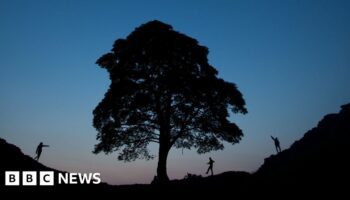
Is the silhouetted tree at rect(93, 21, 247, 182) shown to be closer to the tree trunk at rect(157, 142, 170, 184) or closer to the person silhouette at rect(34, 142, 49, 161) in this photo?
the tree trunk at rect(157, 142, 170, 184)

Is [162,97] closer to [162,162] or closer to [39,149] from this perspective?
[162,162]

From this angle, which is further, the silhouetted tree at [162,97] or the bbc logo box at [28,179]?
the silhouetted tree at [162,97]

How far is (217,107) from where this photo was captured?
21391 millimetres

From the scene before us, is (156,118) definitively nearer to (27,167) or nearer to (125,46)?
(125,46)

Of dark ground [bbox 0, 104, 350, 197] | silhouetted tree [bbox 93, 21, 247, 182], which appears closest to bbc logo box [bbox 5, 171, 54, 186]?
dark ground [bbox 0, 104, 350, 197]

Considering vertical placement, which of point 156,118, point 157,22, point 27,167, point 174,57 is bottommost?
point 27,167

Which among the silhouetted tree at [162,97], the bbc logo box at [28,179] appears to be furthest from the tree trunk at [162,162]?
the bbc logo box at [28,179]

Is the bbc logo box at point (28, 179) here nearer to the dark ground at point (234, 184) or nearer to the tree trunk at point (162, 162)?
the dark ground at point (234, 184)

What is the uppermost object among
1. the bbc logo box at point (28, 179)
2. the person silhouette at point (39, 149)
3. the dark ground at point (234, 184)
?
the person silhouette at point (39, 149)

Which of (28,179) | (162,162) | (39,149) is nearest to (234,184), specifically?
(162,162)

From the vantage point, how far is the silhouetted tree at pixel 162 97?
2080cm

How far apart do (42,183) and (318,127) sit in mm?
51265

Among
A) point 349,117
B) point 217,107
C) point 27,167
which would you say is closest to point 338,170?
point 217,107

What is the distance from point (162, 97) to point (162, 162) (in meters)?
5.27
